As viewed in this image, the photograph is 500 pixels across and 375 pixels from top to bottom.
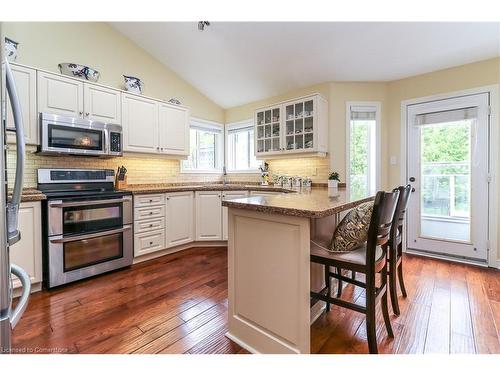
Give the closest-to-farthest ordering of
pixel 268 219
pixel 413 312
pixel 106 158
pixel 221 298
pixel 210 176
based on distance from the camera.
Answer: pixel 268 219 < pixel 413 312 < pixel 221 298 < pixel 106 158 < pixel 210 176

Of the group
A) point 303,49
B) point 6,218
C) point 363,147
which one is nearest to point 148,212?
point 6,218

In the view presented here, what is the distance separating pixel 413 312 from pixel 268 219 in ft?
4.93

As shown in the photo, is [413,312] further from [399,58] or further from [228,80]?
[228,80]

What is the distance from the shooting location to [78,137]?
2.68 meters

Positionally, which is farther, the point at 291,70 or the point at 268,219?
the point at 291,70

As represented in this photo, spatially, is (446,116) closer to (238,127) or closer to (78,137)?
(238,127)

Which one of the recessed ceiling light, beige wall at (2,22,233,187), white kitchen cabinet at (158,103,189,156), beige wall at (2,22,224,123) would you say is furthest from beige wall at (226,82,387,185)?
beige wall at (2,22,224,123)

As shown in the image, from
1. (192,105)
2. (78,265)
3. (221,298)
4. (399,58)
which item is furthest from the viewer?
(192,105)

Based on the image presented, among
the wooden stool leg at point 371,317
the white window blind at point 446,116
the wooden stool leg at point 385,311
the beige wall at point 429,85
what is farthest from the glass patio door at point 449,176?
the wooden stool leg at point 371,317

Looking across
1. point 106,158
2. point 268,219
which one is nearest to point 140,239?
point 106,158

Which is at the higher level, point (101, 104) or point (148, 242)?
point (101, 104)

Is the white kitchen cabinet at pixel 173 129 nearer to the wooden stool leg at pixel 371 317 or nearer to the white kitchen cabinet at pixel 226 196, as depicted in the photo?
the white kitchen cabinet at pixel 226 196

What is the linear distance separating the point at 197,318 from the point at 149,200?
5.68 ft

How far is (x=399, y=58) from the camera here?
117 inches
